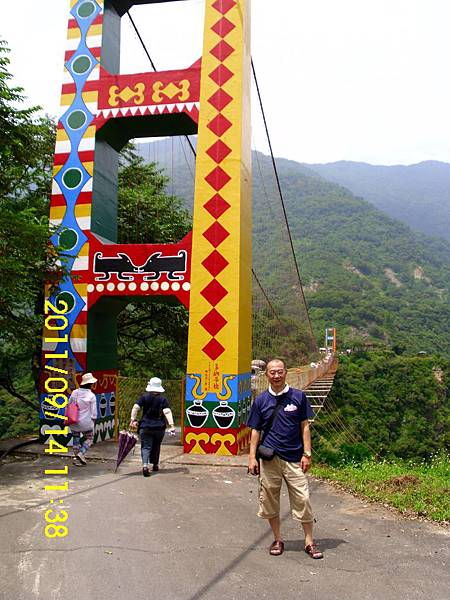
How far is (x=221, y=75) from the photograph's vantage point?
358 inches

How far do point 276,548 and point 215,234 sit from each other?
5.59 m

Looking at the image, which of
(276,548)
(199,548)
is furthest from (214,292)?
(276,548)

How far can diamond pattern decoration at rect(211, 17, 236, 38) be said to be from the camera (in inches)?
361

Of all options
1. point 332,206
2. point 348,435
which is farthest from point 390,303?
point 348,435

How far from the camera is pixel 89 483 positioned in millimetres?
6309

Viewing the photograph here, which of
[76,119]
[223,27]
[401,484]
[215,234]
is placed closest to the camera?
[401,484]

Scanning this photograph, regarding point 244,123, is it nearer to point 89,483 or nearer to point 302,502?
point 89,483

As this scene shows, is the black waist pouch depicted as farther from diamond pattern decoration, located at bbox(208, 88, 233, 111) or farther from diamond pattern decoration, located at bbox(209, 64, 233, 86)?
diamond pattern decoration, located at bbox(209, 64, 233, 86)

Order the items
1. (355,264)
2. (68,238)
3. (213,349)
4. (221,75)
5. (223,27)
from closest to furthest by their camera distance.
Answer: (213,349) → (221,75) → (223,27) → (68,238) → (355,264)

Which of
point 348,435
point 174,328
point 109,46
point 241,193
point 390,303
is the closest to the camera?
point 241,193

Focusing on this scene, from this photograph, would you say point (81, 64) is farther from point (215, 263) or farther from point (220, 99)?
point (215, 263)

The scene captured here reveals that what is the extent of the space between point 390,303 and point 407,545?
7071 centimetres

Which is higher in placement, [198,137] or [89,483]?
[198,137]
